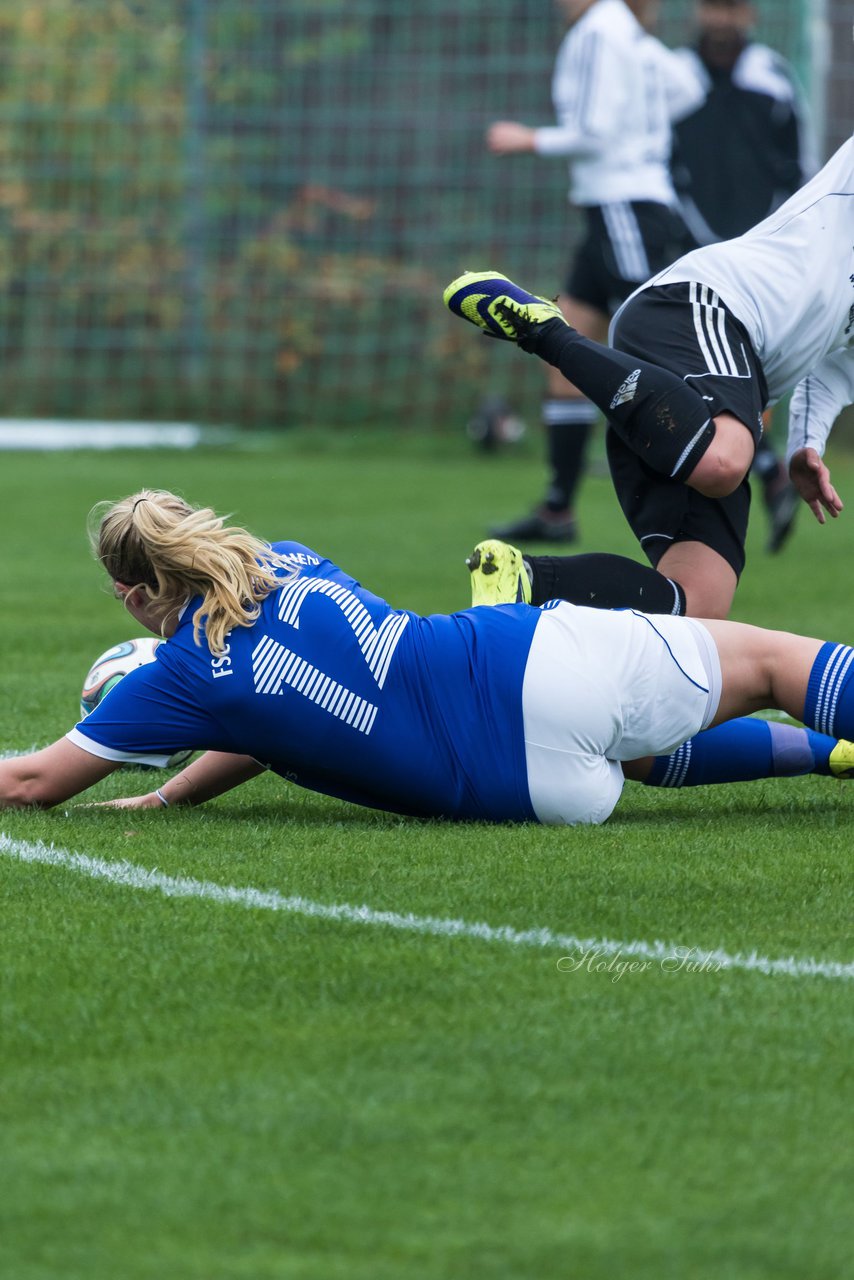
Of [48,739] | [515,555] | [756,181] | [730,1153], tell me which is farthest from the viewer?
[756,181]

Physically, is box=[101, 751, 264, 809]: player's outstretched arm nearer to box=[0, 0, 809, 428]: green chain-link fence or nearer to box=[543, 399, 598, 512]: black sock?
box=[543, 399, 598, 512]: black sock

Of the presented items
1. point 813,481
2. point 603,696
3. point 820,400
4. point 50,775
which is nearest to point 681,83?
point 820,400

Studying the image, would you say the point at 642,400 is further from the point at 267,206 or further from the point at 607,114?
the point at 267,206

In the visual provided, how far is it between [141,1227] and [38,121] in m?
15.0

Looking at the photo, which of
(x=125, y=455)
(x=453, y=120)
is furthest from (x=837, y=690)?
(x=453, y=120)

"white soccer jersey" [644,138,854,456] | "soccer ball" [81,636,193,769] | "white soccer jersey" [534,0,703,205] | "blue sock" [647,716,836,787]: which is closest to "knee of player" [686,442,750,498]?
"white soccer jersey" [644,138,854,456]

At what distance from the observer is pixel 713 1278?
2023 millimetres

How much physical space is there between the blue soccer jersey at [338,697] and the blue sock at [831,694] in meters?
0.59

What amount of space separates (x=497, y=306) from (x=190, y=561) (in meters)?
1.35

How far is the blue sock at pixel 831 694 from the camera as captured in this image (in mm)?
3912

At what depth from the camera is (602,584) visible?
15.1 ft

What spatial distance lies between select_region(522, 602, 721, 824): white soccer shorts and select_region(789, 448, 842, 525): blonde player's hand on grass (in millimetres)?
1109

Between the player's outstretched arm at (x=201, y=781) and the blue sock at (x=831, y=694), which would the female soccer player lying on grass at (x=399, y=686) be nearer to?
the blue sock at (x=831, y=694)

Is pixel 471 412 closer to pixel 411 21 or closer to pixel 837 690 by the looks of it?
pixel 411 21
